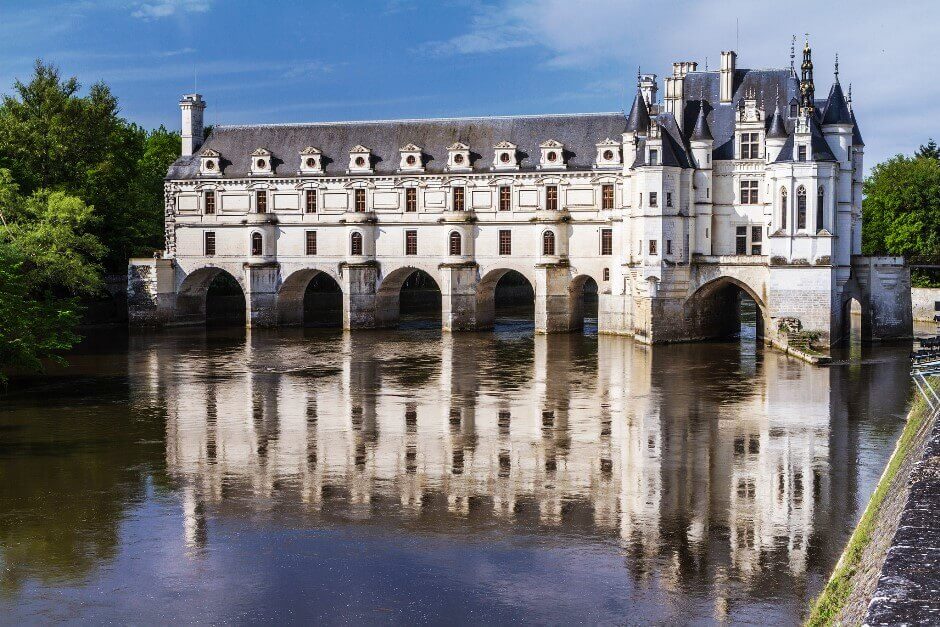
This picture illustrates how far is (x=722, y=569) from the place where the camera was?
17.4 meters

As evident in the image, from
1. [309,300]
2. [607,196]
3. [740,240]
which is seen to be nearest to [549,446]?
[740,240]

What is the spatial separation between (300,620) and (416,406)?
62.2 feet

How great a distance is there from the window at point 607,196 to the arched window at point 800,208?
39.5 ft

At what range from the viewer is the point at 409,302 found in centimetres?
8181

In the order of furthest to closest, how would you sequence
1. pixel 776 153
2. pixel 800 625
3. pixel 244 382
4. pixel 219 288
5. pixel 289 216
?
1. pixel 219 288
2. pixel 289 216
3. pixel 776 153
4. pixel 244 382
5. pixel 800 625

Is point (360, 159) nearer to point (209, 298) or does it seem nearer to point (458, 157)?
point (458, 157)

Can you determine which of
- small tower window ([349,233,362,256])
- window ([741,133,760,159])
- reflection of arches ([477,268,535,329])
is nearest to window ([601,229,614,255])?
reflection of arches ([477,268,535,329])

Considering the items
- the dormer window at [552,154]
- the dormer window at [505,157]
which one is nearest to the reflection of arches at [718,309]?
the dormer window at [552,154]

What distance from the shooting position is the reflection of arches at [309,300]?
6519cm

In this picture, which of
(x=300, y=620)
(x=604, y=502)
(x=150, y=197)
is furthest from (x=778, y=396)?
(x=150, y=197)

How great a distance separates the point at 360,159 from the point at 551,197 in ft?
38.6

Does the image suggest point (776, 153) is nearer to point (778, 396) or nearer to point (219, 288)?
point (778, 396)

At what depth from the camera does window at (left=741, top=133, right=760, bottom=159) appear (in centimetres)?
5250

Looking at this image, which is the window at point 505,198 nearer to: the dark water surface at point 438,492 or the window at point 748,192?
the window at point 748,192
